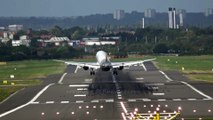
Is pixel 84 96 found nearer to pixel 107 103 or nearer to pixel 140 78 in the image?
pixel 107 103

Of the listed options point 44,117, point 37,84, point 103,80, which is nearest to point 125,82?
point 103,80

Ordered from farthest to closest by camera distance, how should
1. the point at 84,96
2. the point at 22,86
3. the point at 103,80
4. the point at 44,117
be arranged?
the point at 103,80
the point at 22,86
the point at 84,96
the point at 44,117

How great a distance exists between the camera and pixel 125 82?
112 meters

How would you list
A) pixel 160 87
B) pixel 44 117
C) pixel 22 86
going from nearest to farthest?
pixel 44 117, pixel 160 87, pixel 22 86

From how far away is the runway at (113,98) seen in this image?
69.0 metres

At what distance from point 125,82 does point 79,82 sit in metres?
9.07

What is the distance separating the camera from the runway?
69.0m

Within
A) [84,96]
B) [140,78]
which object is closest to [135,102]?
[84,96]

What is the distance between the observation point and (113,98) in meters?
84.4

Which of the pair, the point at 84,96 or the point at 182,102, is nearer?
the point at 182,102

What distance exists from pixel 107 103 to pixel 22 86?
3418 centimetres

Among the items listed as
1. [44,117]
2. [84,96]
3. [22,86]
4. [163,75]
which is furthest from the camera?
[163,75]

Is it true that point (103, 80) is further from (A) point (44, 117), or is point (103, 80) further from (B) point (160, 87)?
(A) point (44, 117)

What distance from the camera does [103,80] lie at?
4601 inches
